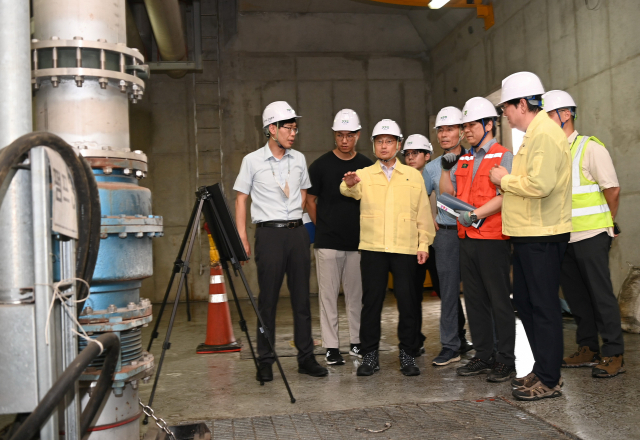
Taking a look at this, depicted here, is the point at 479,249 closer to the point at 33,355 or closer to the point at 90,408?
the point at 90,408

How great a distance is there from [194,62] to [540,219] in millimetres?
6604

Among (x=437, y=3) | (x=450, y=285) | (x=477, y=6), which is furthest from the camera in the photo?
(x=477, y=6)

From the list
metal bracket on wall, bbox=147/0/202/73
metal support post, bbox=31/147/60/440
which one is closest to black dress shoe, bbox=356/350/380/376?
metal support post, bbox=31/147/60/440

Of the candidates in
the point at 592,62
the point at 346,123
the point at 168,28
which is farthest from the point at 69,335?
the point at 168,28

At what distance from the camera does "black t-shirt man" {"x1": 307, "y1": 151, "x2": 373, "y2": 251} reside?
15.2 feet

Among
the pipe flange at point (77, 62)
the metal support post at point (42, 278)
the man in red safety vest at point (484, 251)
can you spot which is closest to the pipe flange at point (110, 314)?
the metal support post at point (42, 278)

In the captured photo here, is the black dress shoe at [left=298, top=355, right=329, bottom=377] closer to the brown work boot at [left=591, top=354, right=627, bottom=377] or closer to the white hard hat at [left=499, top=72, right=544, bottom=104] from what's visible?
the brown work boot at [left=591, top=354, right=627, bottom=377]

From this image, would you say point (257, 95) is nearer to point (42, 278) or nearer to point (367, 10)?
point (367, 10)

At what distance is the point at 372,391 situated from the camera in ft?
12.0

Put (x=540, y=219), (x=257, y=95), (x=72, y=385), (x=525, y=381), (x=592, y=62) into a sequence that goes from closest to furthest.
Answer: (x=72, y=385), (x=540, y=219), (x=525, y=381), (x=592, y=62), (x=257, y=95)

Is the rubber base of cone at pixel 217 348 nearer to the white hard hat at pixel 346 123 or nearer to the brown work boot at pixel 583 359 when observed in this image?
the white hard hat at pixel 346 123

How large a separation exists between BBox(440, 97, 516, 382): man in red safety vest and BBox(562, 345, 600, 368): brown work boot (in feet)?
1.53

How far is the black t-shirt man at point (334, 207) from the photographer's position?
15.2 feet

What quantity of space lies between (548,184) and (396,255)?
4.15ft
